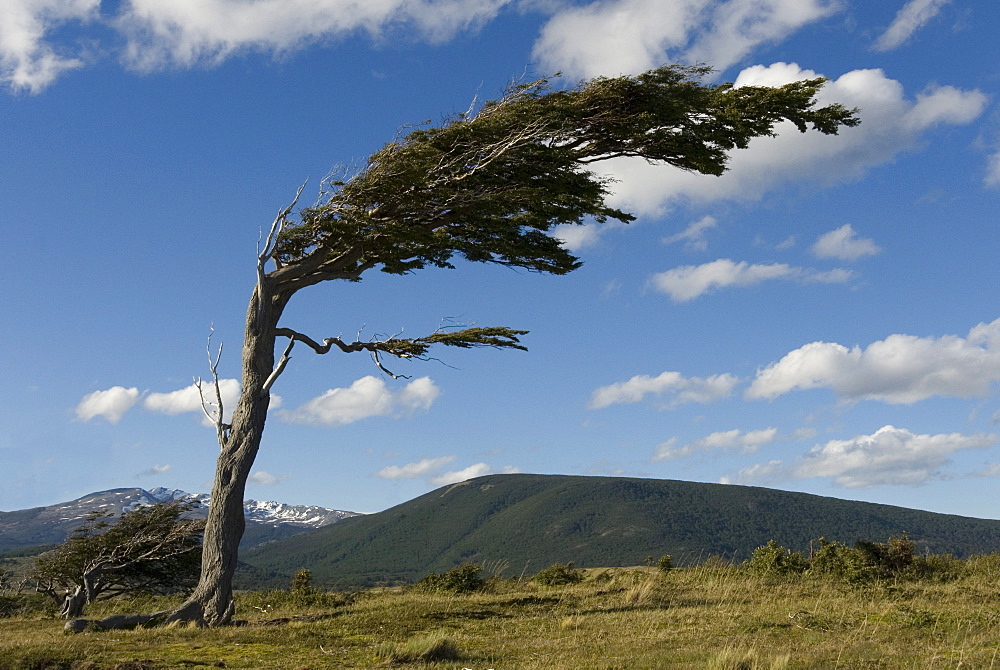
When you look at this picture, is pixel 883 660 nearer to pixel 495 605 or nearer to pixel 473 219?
pixel 495 605

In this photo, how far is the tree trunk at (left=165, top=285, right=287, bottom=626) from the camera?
13266 millimetres

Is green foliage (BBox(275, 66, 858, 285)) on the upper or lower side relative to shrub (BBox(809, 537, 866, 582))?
upper

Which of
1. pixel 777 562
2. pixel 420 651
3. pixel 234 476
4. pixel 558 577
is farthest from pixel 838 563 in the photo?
pixel 234 476

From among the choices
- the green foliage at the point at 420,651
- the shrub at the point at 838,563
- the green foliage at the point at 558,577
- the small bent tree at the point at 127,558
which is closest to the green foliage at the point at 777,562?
the shrub at the point at 838,563

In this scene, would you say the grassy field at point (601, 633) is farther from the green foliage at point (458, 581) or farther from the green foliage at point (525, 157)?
the green foliage at point (525, 157)

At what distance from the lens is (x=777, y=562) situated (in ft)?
60.4

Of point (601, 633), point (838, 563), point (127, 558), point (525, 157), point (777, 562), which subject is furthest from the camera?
point (127, 558)

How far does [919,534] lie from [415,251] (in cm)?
15522

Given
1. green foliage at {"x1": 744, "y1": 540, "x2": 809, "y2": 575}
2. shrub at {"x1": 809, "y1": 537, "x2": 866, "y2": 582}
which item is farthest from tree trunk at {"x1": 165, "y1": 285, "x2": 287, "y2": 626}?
shrub at {"x1": 809, "y1": 537, "x2": 866, "y2": 582}

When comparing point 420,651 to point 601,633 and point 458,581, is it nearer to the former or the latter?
point 601,633

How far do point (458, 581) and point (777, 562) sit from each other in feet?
26.0

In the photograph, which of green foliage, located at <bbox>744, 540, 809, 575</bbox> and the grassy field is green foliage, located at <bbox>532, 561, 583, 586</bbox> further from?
green foliage, located at <bbox>744, 540, 809, 575</bbox>

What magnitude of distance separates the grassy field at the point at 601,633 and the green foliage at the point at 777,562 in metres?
1.96

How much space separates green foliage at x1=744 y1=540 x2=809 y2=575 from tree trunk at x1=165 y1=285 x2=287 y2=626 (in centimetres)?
1206
